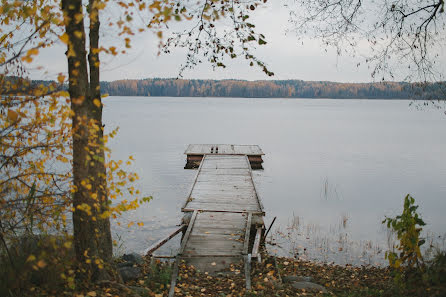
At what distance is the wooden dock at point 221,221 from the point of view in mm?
6977

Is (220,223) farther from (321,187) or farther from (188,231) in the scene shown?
(321,187)

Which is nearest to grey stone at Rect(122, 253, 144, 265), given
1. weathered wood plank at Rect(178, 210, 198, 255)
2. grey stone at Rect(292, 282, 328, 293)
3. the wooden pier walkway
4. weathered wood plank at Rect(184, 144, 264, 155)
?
the wooden pier walkway

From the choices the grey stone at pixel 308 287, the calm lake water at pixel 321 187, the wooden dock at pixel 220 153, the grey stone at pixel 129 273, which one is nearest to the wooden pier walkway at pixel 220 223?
the grey stone at pixel 129 273

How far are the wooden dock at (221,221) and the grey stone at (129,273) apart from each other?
1.89 ft

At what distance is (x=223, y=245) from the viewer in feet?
24.8

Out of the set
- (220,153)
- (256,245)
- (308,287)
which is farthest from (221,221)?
(220,153)

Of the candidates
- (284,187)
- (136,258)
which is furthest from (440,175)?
(136,258)

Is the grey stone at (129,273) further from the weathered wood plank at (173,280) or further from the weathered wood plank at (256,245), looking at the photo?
the weathered wood plank at (256,245)

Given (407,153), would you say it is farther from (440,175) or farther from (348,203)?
(348,203)

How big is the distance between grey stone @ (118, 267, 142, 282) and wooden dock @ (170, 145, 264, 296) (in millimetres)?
575

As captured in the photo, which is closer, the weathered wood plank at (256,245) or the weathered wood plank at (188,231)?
the weathered wood plank at (256,245)

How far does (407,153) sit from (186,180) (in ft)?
58.3

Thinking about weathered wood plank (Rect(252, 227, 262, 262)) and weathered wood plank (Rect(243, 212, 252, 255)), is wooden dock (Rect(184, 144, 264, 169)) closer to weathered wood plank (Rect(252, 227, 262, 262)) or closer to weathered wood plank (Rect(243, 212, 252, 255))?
weathered wood plank (Rect(243, 212, 252, 255))

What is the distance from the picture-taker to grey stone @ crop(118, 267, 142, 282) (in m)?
5.58
